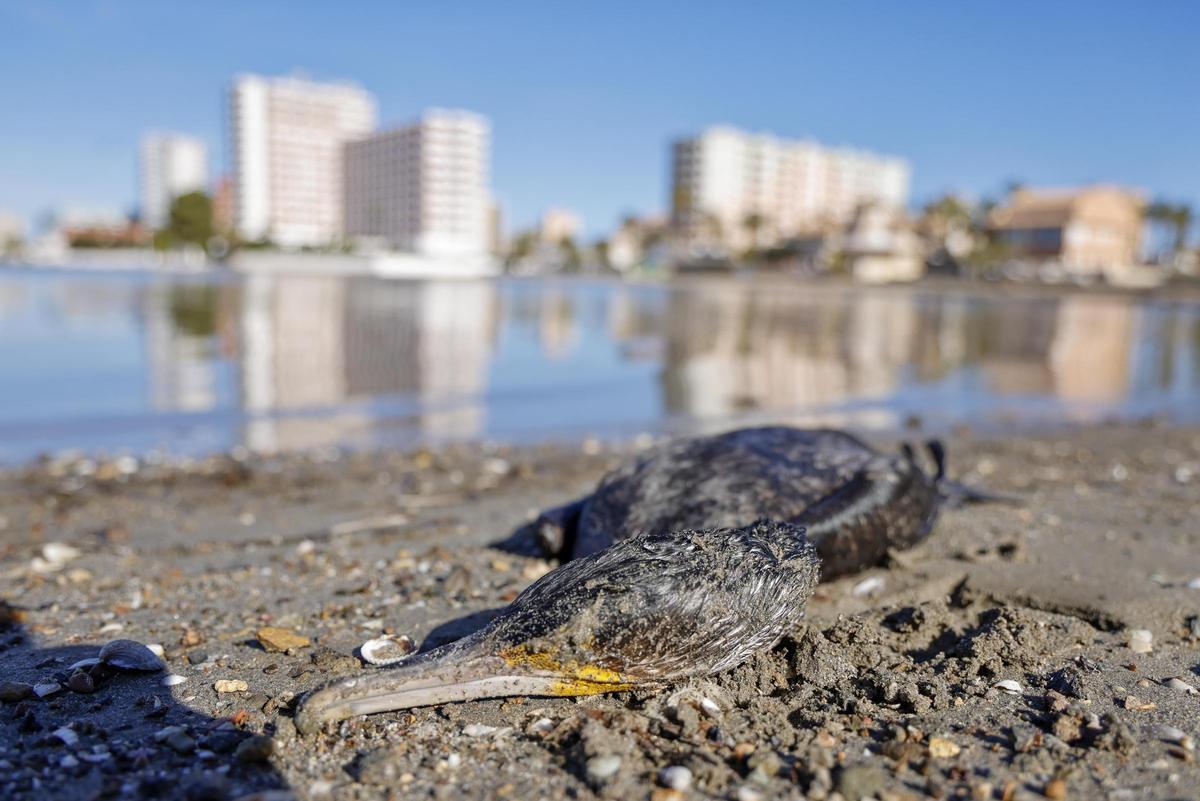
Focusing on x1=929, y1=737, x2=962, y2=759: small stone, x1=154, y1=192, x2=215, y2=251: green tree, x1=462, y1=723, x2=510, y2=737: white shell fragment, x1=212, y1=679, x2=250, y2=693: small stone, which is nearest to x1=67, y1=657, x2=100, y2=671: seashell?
x1=212, y1=679, x2=250, y2=693: small stone

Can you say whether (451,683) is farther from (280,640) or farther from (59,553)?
(59,553)

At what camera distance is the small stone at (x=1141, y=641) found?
3.88 metres

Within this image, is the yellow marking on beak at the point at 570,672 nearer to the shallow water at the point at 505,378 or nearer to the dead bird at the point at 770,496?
the dead bird at the point at 770,496

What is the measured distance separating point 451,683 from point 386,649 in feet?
3.12

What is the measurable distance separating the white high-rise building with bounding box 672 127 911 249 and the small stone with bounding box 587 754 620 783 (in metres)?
146

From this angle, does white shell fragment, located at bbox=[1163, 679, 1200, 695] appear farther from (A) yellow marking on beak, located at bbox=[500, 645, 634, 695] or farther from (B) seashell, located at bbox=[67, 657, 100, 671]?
(B) seashell, located at bbox=[67, 657, 100, 671]

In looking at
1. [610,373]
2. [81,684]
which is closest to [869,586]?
[81,684]

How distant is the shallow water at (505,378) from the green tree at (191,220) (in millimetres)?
101082

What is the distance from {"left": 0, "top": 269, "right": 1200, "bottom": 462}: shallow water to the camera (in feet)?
38.6

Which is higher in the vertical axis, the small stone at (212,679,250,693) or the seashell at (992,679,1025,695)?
the seashell at (992,679,1025,695)

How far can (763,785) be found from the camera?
2.73m

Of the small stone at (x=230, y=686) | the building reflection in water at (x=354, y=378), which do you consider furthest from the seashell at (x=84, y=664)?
the building reflection in water at (x=354, y=378)

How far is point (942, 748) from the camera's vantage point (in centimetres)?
292

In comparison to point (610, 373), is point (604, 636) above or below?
above
